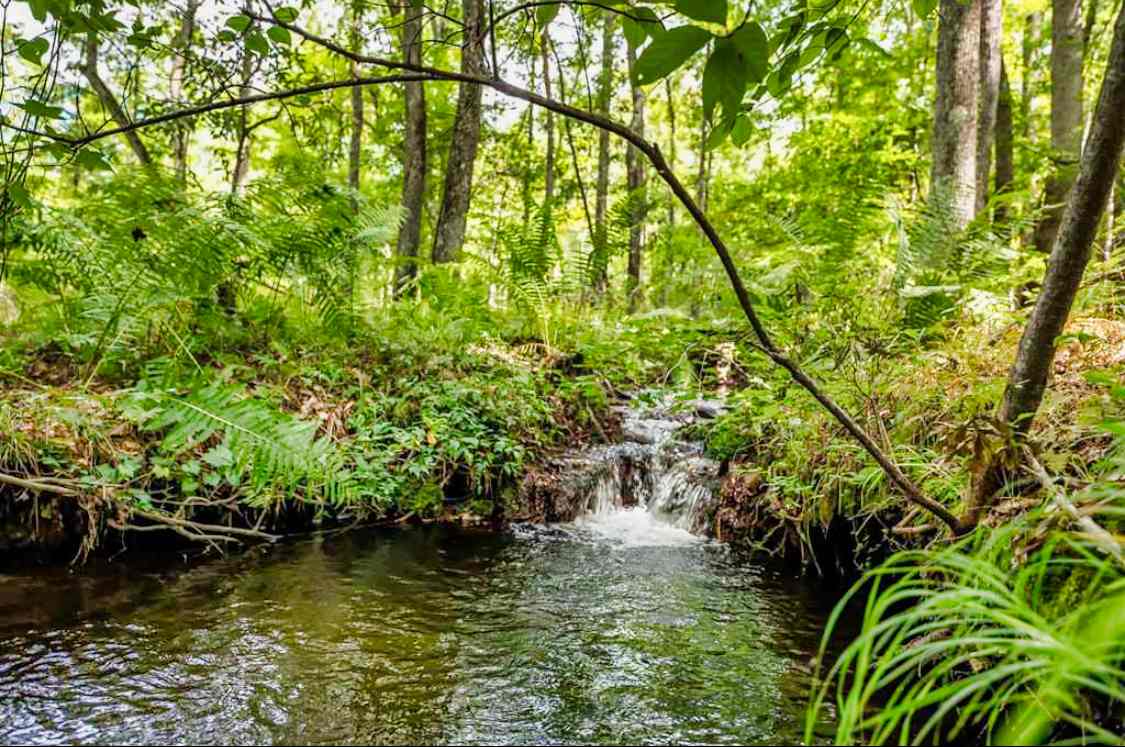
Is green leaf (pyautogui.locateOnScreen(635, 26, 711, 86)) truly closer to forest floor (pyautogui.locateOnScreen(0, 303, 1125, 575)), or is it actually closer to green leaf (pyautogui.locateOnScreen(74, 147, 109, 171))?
green leaf (pyautogui.locateOnScreen(74, 147, 109, 171))

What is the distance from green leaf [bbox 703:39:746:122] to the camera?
889mm

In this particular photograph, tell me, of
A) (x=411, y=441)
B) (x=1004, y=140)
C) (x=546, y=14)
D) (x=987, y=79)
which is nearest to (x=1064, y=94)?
(x=987, y=79)

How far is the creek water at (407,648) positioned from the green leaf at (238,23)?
1850 millimetres

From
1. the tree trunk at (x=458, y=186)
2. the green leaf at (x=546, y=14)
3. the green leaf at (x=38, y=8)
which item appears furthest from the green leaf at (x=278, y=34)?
the tree trunk at (x=458, y=186)

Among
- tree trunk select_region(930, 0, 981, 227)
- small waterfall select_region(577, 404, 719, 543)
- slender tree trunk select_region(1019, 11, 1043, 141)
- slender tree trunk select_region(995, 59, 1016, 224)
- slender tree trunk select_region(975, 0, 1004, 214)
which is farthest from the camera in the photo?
slender tree trunk select_region(1019, 11, 1043, 141)

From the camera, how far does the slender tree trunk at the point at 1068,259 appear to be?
1.50m

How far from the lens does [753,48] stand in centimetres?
87

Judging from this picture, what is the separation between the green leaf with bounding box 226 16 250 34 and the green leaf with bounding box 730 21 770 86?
103 cm

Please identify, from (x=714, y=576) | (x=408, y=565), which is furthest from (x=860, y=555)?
(x=408, y=565)

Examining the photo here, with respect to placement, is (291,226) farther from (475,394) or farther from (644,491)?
(644,491)

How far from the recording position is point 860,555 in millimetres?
3393

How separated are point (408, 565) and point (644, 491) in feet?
7.42

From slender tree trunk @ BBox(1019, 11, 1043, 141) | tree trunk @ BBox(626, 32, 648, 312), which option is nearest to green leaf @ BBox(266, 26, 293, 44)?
tree trunk @ BBox(626, 32, 648, 312)

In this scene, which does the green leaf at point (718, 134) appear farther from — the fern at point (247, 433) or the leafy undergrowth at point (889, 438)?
the fern at point (247, 433)
